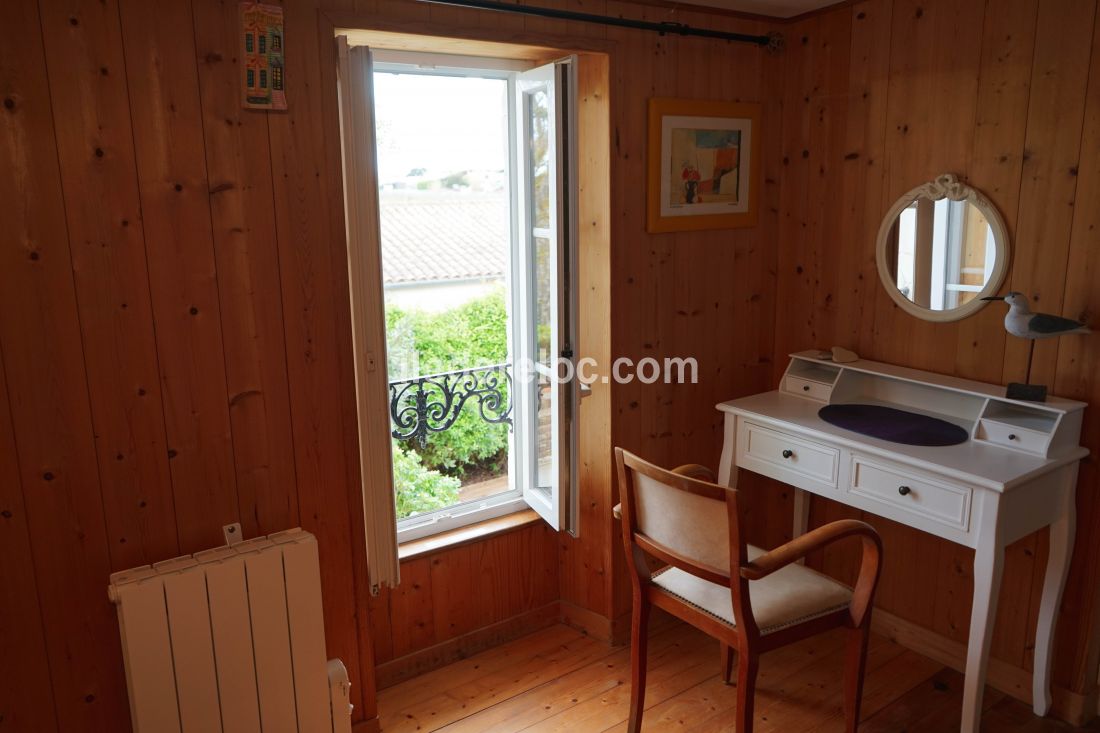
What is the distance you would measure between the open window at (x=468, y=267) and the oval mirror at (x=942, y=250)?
3.63ft

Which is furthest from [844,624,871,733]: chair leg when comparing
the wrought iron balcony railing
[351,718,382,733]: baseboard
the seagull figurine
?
the wrought iron balcony railing

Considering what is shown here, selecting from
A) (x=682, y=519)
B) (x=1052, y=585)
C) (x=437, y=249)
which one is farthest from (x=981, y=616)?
(x=437, y=249)

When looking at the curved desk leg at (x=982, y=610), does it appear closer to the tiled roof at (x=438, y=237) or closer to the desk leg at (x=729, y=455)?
the desk leg at (x=729, y=455)

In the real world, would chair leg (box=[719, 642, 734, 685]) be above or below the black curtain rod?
below

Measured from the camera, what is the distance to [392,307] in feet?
11.0

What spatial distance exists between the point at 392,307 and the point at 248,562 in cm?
151

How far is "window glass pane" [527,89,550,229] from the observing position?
261 centimetres

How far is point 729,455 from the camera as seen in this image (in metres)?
2.84

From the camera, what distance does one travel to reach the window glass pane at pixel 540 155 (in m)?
2.61

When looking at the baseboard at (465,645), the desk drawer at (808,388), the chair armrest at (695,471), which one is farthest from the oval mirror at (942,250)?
the baseboard at (465,645)

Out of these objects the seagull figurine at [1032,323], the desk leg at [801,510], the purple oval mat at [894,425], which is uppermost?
the seagull figurine at [1032,323]

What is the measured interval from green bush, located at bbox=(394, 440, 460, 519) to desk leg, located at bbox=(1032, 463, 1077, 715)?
1978 millimetres

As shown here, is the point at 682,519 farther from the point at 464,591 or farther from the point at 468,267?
the point at 468,267

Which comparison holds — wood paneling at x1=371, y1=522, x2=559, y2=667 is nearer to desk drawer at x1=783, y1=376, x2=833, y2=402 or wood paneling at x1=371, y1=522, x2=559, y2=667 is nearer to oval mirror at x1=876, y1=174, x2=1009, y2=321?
desk drawer at x1=783, y1=376, x2=833, y2=402
